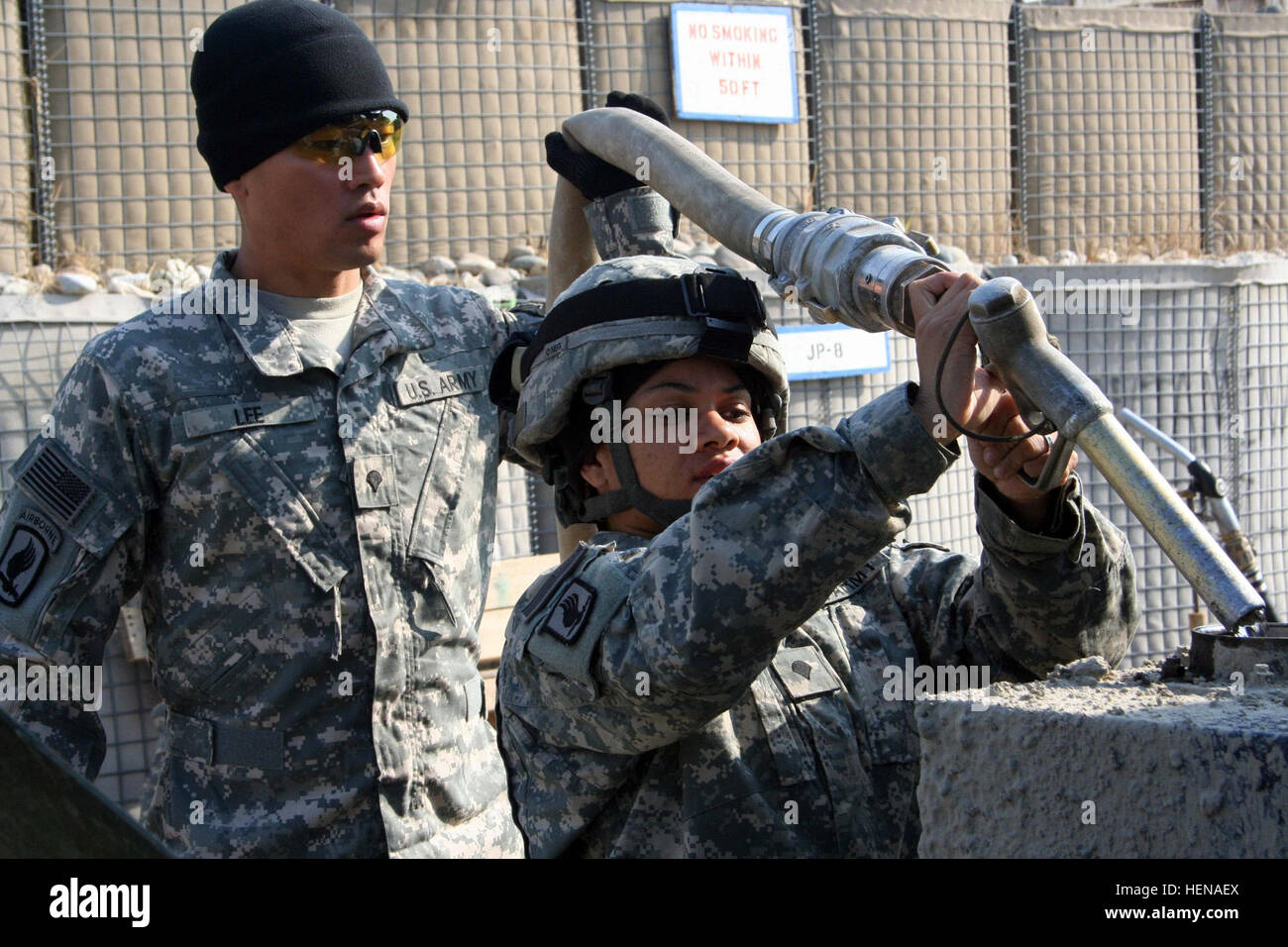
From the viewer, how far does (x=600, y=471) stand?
2.34 meters

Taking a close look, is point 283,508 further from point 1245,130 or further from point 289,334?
point 1245,130

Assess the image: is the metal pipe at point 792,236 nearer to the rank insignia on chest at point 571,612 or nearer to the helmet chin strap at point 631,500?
the helmet chin strap at point 631,500

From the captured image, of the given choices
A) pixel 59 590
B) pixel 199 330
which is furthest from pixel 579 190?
pixel 59 590

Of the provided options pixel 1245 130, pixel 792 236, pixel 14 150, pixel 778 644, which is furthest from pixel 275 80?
pixel 1245 130

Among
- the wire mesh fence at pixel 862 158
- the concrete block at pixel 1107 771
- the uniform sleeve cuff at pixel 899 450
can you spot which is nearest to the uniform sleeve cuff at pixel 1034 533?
the uniform sleeve cuff at pixel 899 450

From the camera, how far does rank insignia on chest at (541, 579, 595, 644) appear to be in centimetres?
193

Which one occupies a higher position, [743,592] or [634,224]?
[634,224]

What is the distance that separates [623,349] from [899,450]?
627 millimetres

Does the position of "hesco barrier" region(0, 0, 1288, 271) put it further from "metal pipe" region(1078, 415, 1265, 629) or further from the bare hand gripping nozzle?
"metal pipe" region(1078, 415, 1265, 629)

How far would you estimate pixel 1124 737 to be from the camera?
54.5 inches

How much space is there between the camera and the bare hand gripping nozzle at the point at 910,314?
4.83 feet

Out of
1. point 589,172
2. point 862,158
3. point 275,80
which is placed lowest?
point 589,172

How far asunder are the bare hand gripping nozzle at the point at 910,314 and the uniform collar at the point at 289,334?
59cm

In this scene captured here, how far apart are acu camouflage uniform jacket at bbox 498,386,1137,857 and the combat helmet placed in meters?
0.20
